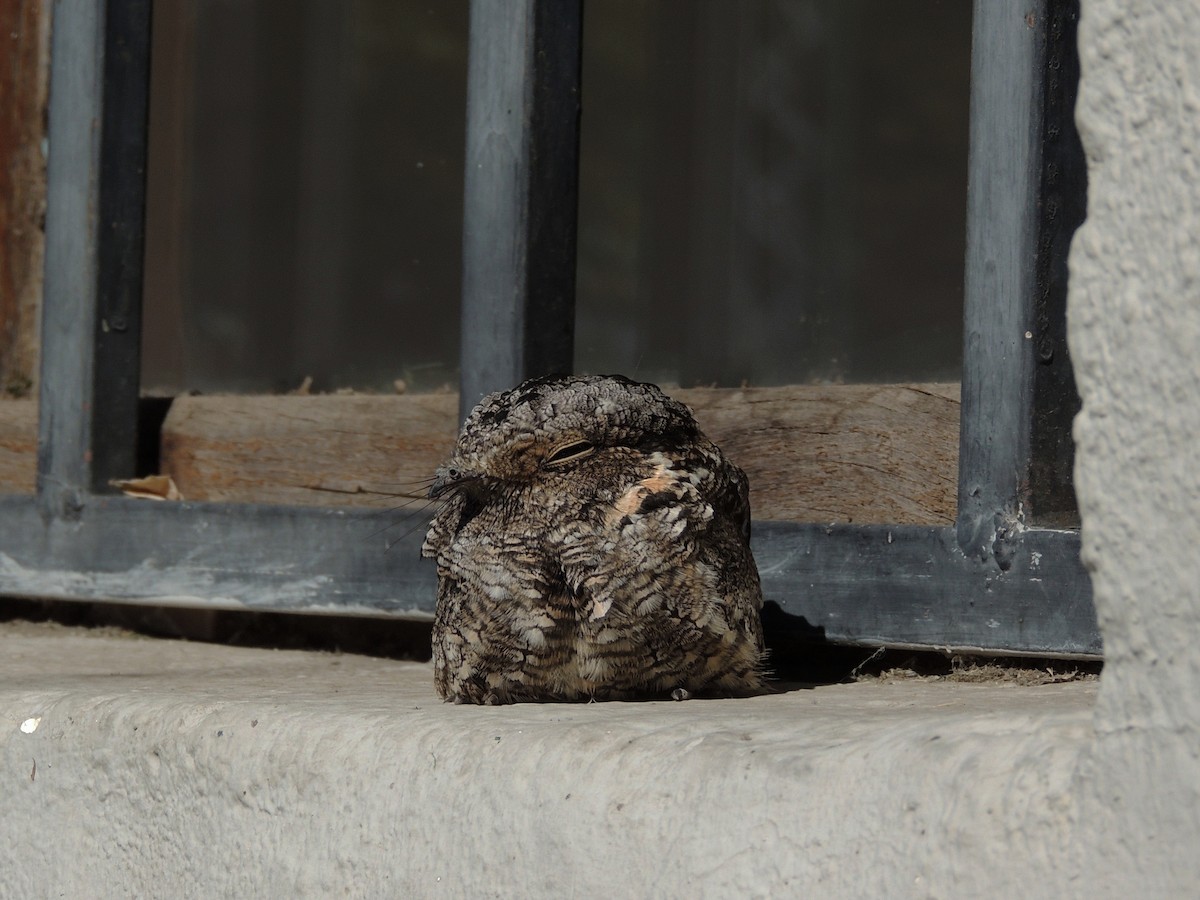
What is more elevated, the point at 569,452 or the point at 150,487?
the point at 569,452

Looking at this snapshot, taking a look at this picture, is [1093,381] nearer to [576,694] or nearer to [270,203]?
[576,694]

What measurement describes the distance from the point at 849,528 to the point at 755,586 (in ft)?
1.17

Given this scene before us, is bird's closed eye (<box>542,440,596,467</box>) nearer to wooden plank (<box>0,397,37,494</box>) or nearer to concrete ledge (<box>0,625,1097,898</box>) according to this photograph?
concrete ledge (<box>0,625,1097,898</box>)

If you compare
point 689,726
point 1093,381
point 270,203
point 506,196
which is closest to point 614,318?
point 506,196

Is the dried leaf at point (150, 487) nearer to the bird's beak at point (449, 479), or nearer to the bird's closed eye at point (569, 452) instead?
the bird's beak at point (449, 479)

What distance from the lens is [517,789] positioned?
176 centimetres

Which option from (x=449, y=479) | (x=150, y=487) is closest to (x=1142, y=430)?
(x=449, y=479)

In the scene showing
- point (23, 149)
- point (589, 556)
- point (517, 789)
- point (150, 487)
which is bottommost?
point (517, 789)

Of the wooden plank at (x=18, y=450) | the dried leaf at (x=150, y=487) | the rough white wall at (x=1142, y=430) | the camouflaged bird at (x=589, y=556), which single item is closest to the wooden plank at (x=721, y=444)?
the dried leaf at (x=150, y=487)

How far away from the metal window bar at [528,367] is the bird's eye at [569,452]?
590 millimetres

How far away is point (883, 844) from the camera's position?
1393 mm

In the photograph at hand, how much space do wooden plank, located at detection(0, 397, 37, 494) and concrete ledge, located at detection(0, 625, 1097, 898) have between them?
3.50ft

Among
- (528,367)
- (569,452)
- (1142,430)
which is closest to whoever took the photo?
(1142,430)

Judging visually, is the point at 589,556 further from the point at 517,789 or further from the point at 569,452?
the point at 517,789
